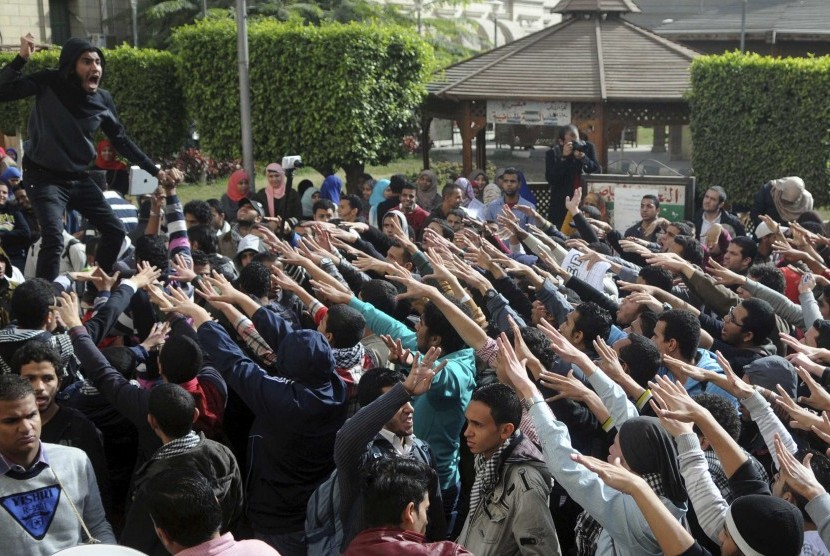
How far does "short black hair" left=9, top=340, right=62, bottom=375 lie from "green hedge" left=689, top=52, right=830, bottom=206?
1209 cm

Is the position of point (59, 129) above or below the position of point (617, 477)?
above

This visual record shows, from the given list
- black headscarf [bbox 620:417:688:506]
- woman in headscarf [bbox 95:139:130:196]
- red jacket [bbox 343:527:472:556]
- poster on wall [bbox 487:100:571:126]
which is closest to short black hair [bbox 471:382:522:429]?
black headscarf [bbox 620:417:688:506]

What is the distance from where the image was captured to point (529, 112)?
16.9 meters

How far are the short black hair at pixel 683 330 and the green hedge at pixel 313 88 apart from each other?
1103cm

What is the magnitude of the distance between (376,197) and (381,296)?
6.24 metres

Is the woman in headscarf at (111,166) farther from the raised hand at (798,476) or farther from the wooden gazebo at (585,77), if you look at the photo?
the raised hand at (798,476)

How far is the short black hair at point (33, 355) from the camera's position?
510 cm

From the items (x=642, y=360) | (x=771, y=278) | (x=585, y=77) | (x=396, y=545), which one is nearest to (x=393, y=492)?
(x=396, y=545)

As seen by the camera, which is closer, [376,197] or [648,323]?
[648,323]

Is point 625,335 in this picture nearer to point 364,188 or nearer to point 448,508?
point 448,508

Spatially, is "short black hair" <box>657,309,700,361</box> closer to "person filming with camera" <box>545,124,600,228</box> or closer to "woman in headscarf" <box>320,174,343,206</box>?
"woman in headscarf" <box>320,174,343,206</box>

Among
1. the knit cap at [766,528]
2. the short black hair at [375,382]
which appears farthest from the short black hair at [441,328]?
the knit cap at [766,528]

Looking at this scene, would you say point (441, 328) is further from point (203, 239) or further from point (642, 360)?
point (203, 239)

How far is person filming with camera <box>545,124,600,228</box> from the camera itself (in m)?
14.1
